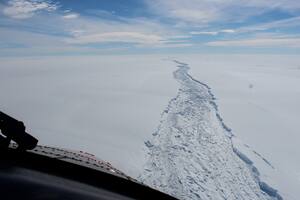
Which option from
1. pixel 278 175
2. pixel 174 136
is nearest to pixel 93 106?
pixel 174 136

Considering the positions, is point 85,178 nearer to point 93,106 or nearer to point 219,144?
point 219,144

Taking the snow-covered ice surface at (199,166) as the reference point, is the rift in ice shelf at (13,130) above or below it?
above

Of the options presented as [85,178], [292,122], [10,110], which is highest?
[85,178]

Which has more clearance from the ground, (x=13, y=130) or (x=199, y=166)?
(x=13, y=130)

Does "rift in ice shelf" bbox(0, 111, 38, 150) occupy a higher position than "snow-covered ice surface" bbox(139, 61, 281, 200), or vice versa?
"rift in ice shelf" bbox(0, 111, 38, 150)

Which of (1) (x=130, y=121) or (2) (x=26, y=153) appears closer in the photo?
(2) (x=26, y=153)

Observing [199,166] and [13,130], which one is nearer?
[13,130]

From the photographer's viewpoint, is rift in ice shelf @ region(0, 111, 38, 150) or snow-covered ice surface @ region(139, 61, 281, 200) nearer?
rift in ice shelf @ region(0, 111, 38, 150)

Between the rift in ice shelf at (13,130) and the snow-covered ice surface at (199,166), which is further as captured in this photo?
the snow-covered ice surface at (199,166)
